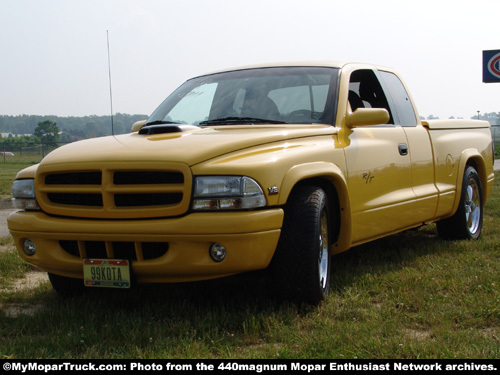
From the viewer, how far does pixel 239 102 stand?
4.99m

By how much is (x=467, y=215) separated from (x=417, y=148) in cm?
142

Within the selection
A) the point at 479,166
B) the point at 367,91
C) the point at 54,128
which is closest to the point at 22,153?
the point at 54,128

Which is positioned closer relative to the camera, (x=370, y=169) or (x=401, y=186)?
(x=370, y=169)

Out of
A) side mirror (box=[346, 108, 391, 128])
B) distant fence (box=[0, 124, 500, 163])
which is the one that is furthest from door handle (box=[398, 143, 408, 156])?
distant fence (box=[0, 124, 500, 163])

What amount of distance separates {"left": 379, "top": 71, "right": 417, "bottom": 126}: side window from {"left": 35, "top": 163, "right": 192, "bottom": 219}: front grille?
2.66 metres

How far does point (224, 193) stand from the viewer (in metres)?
3.64

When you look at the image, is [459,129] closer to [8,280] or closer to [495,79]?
[8,280]

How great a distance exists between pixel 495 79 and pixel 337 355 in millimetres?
18622

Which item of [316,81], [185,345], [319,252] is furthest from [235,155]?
[316,81]

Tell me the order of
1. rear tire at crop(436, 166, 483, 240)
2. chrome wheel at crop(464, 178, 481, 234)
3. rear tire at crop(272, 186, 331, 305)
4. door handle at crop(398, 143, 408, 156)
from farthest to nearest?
chrome wheel at crop(464, 178, 481, 234)
rear tire at crop(436, 166, 483, 240)
door handle at crop(398, 143, 408, 156)
rear tire at crop(272, 186, 331, 305)

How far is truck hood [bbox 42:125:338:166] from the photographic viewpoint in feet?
12.4

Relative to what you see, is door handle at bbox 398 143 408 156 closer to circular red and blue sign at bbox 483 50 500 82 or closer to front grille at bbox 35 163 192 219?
front grille at bbox 35 163 192 219
